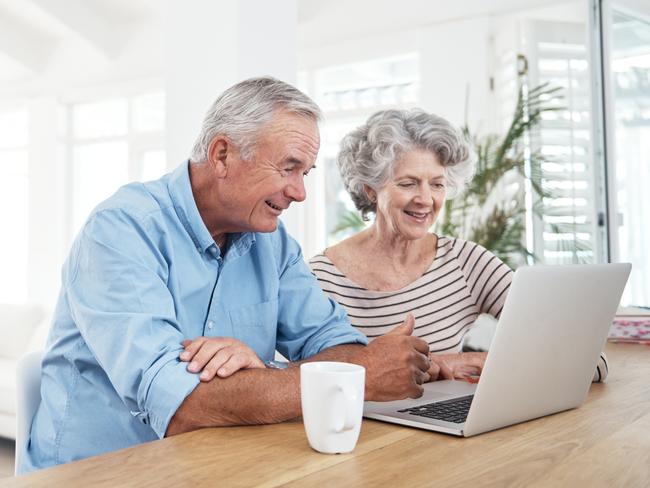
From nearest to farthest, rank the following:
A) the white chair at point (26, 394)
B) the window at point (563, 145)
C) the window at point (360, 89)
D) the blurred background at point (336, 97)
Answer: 1. the white chair at point (26, 394)
2. the blurred background at point (336, 97)
3. the window at point (563, 145)
4. the window at point (360, 89)

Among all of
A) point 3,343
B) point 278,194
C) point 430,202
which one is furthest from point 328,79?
point 278,194

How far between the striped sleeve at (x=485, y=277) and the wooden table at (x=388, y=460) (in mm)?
805

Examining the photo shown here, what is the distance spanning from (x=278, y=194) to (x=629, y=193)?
318 centimetres

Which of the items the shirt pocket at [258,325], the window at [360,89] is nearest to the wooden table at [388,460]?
the shirt pocket at [258,325]

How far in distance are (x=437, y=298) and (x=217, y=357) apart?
3.01ft

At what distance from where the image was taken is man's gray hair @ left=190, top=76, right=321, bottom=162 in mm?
1324

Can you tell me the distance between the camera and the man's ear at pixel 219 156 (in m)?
1.36

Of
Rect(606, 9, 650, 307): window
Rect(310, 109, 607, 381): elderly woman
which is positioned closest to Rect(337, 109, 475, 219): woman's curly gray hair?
Rect(310, 109, 607, 381): elderly woman

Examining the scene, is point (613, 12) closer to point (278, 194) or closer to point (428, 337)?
point (428, 337)

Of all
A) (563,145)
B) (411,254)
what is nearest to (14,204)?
(563,145)

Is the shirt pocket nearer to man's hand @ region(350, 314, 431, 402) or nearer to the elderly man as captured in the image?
the elderly man

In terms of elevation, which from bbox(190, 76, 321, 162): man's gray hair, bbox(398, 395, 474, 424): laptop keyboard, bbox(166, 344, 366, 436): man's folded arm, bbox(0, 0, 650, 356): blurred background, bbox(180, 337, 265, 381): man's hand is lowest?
bbox(398, 395, 474, 424): laptop keyboard

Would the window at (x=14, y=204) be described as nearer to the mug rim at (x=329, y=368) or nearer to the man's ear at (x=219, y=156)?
the man's ear at (x=219, y=156)

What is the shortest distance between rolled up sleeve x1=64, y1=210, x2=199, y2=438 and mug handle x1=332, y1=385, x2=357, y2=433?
290 mm
